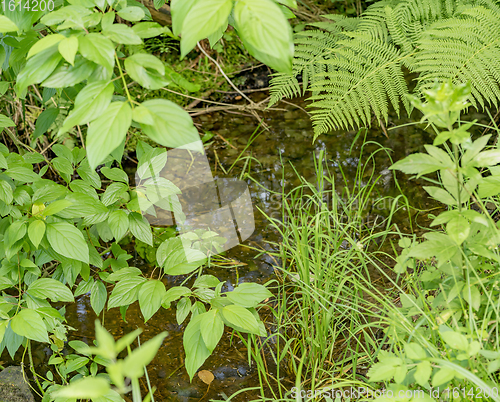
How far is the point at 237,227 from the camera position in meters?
1.84

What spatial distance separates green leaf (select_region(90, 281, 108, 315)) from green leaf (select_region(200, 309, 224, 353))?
1.38 ft

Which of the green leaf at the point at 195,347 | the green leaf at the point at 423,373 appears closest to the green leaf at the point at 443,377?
the green leaf at the point at 423,373

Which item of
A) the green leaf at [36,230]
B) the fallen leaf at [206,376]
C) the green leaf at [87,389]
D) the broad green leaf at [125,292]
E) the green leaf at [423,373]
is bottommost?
the fallen leaf at [206,376]

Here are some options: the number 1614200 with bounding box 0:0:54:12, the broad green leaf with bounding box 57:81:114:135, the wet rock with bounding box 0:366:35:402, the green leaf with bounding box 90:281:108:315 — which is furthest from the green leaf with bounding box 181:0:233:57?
the wet rock with bounding box 0:366:35:402

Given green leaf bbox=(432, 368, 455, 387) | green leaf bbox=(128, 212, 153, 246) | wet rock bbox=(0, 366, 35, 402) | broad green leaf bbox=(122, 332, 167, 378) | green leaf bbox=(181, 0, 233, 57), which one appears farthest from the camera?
wet rock bbox=(0, 366, 35, 402)

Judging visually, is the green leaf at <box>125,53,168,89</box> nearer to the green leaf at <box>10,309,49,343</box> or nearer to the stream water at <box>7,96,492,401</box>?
the green leaf at <box>10,309,49,343</box>

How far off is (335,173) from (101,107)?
1.64m

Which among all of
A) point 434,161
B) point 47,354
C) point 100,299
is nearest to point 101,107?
point 434,161

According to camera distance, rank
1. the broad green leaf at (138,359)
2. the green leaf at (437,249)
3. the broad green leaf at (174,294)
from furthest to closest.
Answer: the broad green leaf at (174,294) → the green leaf at (437,249) → the broad green leaf at (138,359)

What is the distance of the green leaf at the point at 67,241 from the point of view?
2.78 ft

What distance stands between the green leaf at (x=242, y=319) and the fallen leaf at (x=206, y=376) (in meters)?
0.59

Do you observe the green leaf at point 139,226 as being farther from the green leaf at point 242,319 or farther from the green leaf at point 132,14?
the green leaf at point 132,14

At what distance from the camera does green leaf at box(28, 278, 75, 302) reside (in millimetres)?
911

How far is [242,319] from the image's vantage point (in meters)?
0.80
